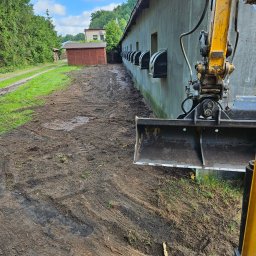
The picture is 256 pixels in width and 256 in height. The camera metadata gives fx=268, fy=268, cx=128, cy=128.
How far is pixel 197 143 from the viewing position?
102 inches

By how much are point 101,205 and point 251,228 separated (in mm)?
2728

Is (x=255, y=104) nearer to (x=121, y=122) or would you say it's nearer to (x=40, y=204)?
(x=40, y=204)

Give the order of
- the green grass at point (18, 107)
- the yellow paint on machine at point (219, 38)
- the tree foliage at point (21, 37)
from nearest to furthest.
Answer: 1. the yellow paint on machine at point (219, 38)
2. the green grass at point (18, 107)
3. the tree foliage at point (21, 37)

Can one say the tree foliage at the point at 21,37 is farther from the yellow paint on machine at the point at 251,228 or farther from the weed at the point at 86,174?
the yellow paint on machine at the point at 251,228

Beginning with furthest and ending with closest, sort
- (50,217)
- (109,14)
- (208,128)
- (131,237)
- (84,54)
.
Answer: (109,14), (84,54), (50,217), (131,237), (208,128)

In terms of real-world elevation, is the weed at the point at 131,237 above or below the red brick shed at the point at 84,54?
below

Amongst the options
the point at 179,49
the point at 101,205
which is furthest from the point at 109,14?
the point at 101,205

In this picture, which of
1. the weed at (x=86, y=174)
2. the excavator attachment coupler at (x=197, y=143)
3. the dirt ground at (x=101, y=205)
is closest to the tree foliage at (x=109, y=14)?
the dirt ground at (x=101, y=205)

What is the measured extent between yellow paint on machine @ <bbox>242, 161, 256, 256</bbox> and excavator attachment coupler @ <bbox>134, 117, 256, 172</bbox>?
4.10ft

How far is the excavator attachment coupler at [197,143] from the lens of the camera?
2434 millimetres

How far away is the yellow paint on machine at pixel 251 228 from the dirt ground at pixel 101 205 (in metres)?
1.81

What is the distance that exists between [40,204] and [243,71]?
10.9 ft

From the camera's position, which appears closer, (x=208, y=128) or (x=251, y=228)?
(x=251, y=228)

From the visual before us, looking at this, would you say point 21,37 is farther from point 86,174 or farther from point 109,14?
point 109,14
